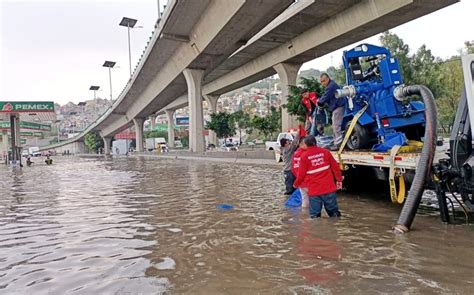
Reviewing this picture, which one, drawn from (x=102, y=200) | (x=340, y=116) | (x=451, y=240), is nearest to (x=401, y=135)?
(x=340, y=116)

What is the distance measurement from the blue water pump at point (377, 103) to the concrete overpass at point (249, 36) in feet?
41.4

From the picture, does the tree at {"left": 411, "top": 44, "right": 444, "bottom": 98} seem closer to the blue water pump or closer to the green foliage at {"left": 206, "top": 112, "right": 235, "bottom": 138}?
the green foliage at {"left": 206, "top": 112, "right": 235, "bottom": 138}

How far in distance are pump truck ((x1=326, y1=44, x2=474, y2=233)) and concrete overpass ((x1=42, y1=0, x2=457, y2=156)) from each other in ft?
43.4

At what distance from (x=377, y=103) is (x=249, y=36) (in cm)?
1961

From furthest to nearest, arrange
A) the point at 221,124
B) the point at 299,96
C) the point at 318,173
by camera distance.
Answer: the point at 221,124 → the point at 299,96 → the point at 318,173

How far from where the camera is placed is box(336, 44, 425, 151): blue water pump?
316 inches

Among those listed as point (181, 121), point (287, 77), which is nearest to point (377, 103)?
point (287, 77)

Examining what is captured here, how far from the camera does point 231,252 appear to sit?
16.7 ft

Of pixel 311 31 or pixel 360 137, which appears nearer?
pixel 360 137

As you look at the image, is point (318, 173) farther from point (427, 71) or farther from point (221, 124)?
point (221, 124)

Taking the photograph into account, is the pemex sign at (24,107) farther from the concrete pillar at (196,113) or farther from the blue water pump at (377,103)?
the blue water pump at (377,103)

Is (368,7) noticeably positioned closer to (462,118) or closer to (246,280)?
(462,118)

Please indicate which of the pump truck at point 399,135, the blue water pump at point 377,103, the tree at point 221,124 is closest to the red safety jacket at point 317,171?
the pump truck at point 399,135

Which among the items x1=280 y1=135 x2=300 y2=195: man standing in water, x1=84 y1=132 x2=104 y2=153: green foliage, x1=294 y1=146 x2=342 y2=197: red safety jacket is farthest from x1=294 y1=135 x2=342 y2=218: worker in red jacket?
x1=84 y1=132 x2=104 y2=153: green foliage
